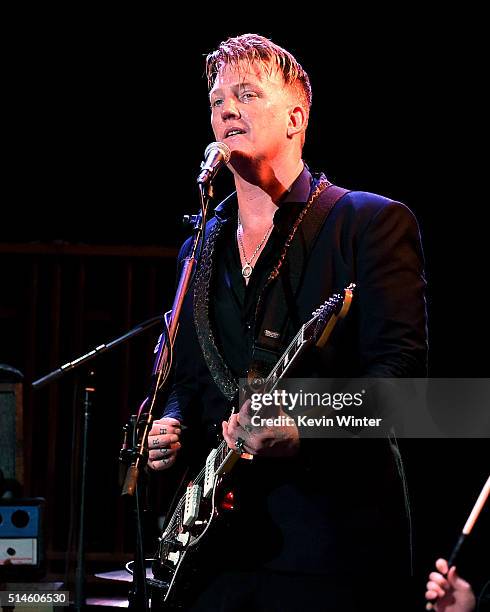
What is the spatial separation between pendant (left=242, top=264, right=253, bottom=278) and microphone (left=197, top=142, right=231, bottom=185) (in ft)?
1.07

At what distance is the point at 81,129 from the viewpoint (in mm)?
5559

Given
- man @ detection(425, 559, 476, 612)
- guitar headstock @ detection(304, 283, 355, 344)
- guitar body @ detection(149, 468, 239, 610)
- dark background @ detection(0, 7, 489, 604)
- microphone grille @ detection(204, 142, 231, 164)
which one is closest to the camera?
man @ detection(425, 559, 476, 612)

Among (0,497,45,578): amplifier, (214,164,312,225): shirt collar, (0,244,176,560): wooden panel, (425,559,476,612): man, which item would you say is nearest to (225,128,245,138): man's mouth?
(214,164,312,225): shirt collar

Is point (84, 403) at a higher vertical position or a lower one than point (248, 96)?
lower

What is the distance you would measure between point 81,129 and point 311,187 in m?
3.41

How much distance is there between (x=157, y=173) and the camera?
Result: 5.55 m

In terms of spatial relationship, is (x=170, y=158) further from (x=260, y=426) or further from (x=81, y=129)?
(x=260, y=426)

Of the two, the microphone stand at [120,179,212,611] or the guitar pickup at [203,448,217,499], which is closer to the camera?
the microphone stand at [120,179,212,611]

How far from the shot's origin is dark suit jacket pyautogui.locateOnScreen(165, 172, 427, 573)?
2010 millimetres

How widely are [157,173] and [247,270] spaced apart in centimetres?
321

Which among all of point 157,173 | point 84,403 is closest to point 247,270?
point 84,403

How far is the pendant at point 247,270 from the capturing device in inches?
97.6

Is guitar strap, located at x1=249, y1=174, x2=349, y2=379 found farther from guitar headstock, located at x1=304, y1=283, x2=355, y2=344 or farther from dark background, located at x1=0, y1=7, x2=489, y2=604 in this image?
dark background, located at x1=0, y1=7, x2=489, y2=604

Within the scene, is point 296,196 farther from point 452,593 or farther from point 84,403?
point 84,403
